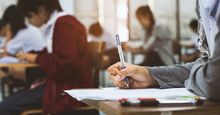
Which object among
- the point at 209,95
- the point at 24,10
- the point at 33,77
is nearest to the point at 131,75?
the point at 209,95

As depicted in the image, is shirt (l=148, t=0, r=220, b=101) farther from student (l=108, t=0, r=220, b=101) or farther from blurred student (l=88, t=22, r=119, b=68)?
blurred student (l=88, t=22, r=119, b=68)

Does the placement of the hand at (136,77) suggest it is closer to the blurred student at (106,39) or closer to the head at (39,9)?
the head at (39,9)

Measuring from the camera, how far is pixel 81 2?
22.9 feet

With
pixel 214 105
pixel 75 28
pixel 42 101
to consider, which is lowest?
pixel 42 101

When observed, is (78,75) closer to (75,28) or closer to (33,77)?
(75,28)

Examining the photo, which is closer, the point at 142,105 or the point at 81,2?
the point at 142,105

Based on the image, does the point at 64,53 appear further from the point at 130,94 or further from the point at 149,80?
the point at 130,94

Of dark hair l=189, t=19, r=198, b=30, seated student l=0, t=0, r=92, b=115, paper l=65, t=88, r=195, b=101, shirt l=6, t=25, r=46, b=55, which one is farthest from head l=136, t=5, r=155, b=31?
paper l=65, t=88, r=195, b=101

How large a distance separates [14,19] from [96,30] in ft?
8.14

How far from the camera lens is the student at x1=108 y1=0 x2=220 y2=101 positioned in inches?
33.4

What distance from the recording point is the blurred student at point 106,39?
16.2ft

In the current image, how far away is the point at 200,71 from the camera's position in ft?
2.95

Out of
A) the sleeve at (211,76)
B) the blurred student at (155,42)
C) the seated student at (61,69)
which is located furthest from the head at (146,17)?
the sleeve at (211,76)

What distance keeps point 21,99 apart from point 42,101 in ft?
0.47
